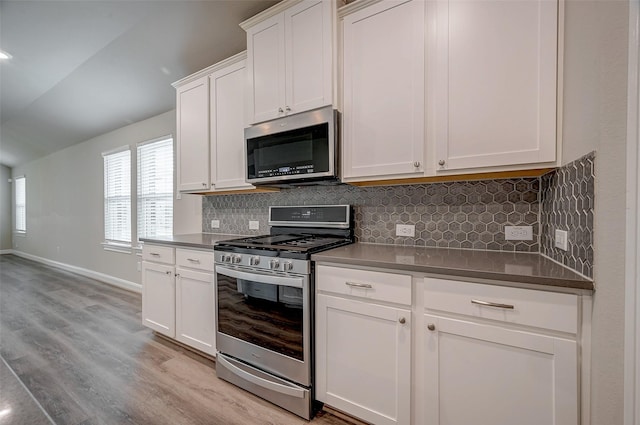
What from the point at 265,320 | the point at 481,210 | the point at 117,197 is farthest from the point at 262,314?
the point at 117,197

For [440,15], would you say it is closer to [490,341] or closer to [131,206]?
[490,341]

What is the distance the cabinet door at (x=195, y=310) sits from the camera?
86.0 inches

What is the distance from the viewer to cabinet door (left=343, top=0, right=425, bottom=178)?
1633mm

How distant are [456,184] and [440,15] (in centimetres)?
97

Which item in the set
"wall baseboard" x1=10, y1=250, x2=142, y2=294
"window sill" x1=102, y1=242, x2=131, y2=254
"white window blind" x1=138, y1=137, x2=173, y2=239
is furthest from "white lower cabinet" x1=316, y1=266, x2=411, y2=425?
"window sill" x1=102, y1=242, x2=131, y2=254

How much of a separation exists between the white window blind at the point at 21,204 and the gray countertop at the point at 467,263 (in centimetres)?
987

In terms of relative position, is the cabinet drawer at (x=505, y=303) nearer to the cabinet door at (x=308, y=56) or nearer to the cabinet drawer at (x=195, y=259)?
the cabinet door at (x=308, y=56)

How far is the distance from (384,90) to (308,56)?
60 centimetres

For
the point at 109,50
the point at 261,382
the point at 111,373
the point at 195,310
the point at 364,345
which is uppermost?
the point at 109,50

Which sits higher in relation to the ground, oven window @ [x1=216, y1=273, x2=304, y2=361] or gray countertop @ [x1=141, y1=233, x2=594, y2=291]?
gray countertop @ [x1=141, y1=233, x2=594, y2=291]

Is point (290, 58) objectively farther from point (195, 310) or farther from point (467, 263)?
point (195, 310)

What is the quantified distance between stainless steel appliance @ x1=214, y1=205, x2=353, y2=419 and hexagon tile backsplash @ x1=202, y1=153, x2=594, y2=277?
0.73 ft

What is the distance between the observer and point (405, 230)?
1.98 m

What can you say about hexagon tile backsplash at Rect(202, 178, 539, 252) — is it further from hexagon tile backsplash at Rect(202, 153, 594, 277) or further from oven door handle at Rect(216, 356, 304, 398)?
oven door handle at Rect(216, 356, 304, 398)
